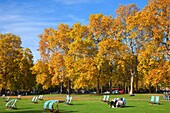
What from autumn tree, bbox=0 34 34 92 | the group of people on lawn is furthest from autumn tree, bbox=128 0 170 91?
autumn tree, bbox=0 34 34 92

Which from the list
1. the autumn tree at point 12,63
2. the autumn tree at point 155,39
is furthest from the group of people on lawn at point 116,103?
the autumn tree at point 12,63

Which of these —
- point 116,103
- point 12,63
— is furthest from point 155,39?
point 12,63

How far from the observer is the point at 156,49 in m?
46.6

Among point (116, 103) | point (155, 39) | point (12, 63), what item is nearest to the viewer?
point (116, 103)

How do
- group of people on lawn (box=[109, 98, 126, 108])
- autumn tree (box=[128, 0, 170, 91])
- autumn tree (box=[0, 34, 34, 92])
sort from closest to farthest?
group of people on lawn (box=[109, 98, 126, 108]), autumn tree (box=[128, 0, 170, 91]), autumn tree (box=[0, 34, 34, 92])

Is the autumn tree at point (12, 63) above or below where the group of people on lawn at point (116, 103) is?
above

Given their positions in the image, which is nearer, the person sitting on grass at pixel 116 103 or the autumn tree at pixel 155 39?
the person sitting on grass at pixel 116 103

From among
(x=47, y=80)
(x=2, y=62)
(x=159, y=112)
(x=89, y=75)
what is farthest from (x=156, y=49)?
(x=2, y=62)

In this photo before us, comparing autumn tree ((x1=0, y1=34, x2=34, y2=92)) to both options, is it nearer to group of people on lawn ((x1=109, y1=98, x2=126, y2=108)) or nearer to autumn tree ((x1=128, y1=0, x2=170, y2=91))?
autumn tree ((x1=128, y1=0, x2=170, y2=91))

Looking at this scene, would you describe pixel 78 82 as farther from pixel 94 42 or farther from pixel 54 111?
pixel 54 111

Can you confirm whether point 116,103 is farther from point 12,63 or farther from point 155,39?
point 12,63

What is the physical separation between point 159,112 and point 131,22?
1252 inches

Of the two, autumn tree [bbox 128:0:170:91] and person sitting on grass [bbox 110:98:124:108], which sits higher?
autumn tree [bbox 128:0:170:91]

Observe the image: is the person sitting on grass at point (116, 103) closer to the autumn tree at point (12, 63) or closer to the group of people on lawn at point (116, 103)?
the group of people on lawn at point (116, 103)
